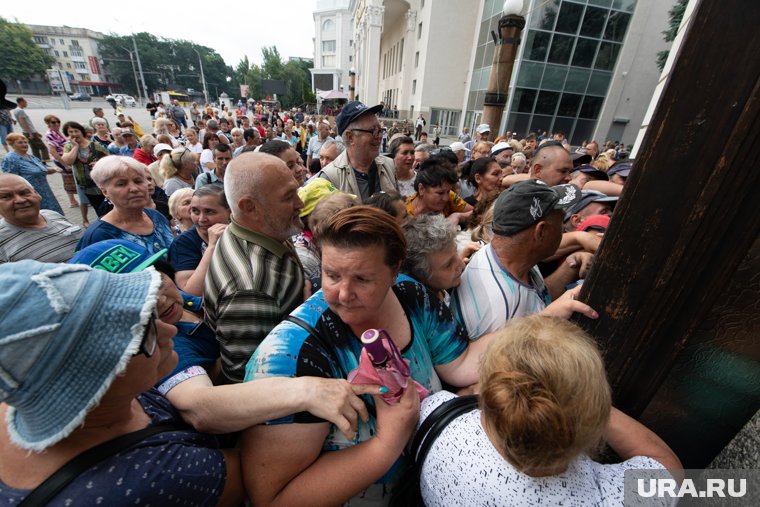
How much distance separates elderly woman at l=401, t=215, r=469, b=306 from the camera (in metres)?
1.94

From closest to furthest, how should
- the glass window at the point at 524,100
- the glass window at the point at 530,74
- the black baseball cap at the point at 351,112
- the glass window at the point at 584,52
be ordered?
the black baseball cap at the point at 351,112, the glass window at the point at 584,52, the glass window at the point at 530,74, the glass window at the point at 524,100

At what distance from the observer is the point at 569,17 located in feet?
54.3

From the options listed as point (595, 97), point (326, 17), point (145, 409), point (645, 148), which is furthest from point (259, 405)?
point (326, 17)

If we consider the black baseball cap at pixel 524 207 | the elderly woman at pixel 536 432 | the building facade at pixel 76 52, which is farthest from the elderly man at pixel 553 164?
the building facade at pixel 76 52

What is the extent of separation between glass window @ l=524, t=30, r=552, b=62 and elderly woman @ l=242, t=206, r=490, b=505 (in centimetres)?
2040

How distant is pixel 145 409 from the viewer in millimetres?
1138

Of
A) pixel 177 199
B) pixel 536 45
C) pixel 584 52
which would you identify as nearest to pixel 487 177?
pixel 177 199

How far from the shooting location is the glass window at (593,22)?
648 inches

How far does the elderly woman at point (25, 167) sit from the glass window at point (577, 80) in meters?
22.2

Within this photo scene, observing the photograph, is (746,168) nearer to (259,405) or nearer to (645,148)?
(645,148)

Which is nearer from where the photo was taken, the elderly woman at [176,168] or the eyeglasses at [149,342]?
the eyeglasses at [149,342]

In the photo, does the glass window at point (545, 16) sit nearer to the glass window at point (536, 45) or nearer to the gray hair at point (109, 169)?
the glass window at point (536, 45)

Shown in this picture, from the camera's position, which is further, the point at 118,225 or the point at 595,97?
the point at 595,97

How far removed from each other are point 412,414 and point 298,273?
3.47 ft
